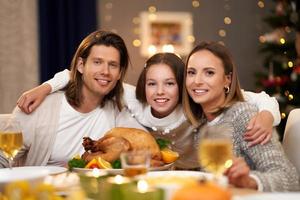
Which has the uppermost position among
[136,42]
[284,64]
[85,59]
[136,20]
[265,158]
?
[136,20]

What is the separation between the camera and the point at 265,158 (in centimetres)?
168

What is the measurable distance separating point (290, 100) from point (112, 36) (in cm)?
259

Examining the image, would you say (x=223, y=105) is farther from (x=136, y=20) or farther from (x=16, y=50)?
(x=136, y=20)

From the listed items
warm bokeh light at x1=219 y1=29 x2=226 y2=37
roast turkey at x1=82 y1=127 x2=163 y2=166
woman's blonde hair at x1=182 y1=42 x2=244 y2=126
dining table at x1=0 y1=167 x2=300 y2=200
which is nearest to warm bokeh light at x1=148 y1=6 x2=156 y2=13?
warm bokeh light at x1=219 y1=29 x2=226 y2=37

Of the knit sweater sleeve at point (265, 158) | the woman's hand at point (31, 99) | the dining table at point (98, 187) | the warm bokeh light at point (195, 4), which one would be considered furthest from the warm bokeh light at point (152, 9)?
the dining table at point (98, 187)

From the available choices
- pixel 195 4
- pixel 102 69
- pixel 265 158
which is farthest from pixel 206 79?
pixel 195 4

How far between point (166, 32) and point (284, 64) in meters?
1.41

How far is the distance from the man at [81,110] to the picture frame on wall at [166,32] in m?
2.98

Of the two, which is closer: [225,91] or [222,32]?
[225,91]

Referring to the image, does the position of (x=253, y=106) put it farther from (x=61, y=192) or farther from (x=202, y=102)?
(x=61, y=192)

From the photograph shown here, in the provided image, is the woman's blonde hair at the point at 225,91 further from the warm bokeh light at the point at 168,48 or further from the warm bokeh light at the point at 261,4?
the warm bokeh light at the point at 261,4

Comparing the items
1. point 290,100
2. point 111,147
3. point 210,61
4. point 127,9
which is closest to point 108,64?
point 210,61

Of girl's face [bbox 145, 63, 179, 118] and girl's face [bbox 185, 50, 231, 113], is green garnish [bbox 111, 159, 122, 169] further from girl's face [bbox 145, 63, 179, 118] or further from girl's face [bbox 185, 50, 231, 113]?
girl's face [bbox 145, 63, 179, 118]

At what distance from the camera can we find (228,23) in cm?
565
